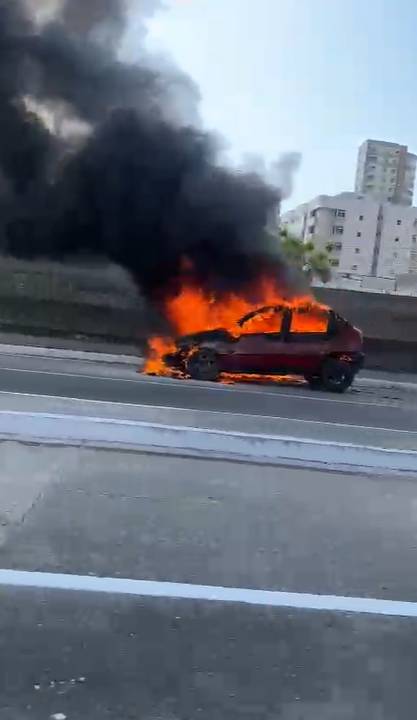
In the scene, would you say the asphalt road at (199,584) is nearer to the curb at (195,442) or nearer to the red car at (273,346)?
the curb at (195,442)

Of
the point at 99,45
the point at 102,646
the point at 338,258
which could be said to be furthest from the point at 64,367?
the point at 338,258

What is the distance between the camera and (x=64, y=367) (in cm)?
1170

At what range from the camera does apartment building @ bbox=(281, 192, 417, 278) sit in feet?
241

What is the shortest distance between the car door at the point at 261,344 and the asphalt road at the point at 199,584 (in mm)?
5773

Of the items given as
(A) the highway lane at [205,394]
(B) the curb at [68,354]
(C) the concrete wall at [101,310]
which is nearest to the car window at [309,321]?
(A) the highway lane at [205,394]

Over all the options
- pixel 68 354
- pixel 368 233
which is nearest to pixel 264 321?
pixel 68 354

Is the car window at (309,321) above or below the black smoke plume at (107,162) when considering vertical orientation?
below

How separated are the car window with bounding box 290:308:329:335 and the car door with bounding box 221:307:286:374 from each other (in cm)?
21

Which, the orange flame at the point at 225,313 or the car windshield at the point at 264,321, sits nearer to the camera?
the car windshield at the point at 264,321

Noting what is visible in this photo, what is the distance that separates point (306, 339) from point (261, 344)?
75 cm

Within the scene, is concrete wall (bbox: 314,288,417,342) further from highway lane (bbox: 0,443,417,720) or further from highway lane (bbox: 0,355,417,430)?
highway lane (bbox: 0,443,417,720)

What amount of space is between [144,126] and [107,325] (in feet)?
15.2

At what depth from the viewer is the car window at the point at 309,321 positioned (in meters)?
11.1

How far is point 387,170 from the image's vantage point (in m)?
109
